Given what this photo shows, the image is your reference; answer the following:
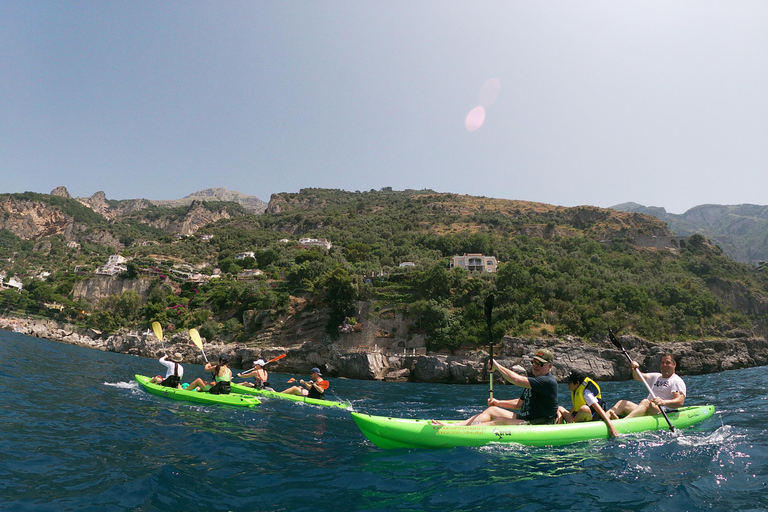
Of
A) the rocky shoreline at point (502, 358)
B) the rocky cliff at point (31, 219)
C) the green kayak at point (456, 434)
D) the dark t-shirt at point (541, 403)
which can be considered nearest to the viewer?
the green kayak at point (456, 434)

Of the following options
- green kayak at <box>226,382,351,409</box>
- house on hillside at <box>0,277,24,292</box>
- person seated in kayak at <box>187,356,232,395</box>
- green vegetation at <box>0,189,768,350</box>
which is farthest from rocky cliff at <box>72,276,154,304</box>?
person seated in kayak at <box>187,356,232,395</box>

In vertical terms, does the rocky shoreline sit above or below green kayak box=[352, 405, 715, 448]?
below

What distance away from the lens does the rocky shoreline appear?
35.3 metres

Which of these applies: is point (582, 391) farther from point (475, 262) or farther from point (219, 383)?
point (475, 262)

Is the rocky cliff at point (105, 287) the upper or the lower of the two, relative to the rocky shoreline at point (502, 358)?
upper

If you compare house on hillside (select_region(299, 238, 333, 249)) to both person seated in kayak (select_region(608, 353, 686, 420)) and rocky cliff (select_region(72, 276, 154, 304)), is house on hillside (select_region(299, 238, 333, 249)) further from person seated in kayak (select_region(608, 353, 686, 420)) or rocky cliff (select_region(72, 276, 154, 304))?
person seated in kayak (select_region(608, 353, 686, 420))

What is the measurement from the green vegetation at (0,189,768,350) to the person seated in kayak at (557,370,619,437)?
3096cm

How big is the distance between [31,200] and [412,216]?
147m

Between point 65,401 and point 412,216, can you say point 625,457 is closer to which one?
point 65,401

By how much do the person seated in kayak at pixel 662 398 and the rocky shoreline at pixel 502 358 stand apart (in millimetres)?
24456

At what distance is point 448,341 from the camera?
130 ft

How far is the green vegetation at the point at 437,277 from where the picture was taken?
4384 centimetres

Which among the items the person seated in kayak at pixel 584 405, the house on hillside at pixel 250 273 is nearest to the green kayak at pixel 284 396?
the person seated in kayak at pixel 584 405

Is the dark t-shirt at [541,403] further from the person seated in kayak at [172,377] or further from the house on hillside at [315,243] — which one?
the house on hillside at [315,243]
